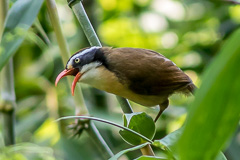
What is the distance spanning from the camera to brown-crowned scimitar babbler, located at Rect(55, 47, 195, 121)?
1785mm

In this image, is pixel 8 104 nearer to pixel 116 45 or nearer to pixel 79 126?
pixel 79 126

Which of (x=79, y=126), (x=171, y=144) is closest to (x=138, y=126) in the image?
(x=171, y=144)

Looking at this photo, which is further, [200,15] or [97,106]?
[200,15]

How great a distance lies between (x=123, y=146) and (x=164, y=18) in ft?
3.86

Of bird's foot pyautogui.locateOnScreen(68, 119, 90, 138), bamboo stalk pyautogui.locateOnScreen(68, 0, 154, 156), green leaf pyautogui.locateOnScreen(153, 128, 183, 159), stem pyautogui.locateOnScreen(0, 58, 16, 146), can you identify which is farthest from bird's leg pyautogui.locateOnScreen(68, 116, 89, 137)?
green leaf pyautogui.locateOnScreen(153, 128, 183, 159)

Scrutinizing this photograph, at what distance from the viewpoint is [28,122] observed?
2.61m

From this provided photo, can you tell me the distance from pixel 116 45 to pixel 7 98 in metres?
1.61

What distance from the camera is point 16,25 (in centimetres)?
136

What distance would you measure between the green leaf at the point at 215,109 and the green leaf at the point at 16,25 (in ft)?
2.42

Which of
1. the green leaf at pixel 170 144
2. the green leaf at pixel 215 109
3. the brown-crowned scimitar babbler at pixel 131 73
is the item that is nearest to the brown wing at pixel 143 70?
the brown-crowned scimitar babbler at pixel 131 73

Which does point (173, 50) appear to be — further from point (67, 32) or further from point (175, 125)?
point (67, 32)

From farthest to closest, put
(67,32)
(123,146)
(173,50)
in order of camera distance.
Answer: (67,32), (173,50), (123,146)

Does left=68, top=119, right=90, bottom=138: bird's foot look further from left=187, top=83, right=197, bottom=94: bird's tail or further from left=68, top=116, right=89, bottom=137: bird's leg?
left=187, top=83, right=197, bottom=94: bird's tail

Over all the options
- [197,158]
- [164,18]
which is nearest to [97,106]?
[164,18]
